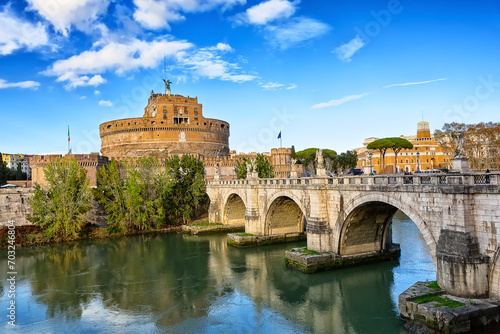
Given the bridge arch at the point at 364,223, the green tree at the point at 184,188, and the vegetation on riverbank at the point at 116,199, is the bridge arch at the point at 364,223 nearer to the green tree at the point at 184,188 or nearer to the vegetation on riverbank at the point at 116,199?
the vegetation on riverbank at the point at 116,199

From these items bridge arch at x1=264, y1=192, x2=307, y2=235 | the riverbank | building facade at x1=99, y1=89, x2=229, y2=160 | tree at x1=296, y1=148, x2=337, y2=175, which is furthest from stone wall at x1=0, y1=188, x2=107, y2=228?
tree at x1=296, y1=148, x2=337, y2=175

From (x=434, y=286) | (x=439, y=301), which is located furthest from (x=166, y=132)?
(x=439, y=301)

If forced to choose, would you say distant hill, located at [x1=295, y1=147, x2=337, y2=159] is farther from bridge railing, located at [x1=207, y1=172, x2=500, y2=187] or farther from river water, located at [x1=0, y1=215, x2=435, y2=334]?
bridge railing, located at [x1=207, y1=172, x2=500, y2=187]

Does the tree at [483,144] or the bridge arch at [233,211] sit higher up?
the tree at [483,144]

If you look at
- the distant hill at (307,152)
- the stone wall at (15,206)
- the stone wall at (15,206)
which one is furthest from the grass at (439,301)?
the distant hill at (307,152)

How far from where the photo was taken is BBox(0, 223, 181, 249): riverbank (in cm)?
2867

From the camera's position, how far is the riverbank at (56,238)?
94.1 feet

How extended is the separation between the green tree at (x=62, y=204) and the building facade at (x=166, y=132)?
21.6m

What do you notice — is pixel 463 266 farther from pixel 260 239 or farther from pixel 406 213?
pixel 260 239

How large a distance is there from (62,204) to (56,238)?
2707 mm

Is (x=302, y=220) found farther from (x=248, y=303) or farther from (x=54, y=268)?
(x=54, y=268)

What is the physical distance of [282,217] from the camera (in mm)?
25625

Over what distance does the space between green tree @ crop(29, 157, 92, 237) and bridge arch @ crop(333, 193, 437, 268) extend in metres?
21.2

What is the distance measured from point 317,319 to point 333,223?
573 centimetres
